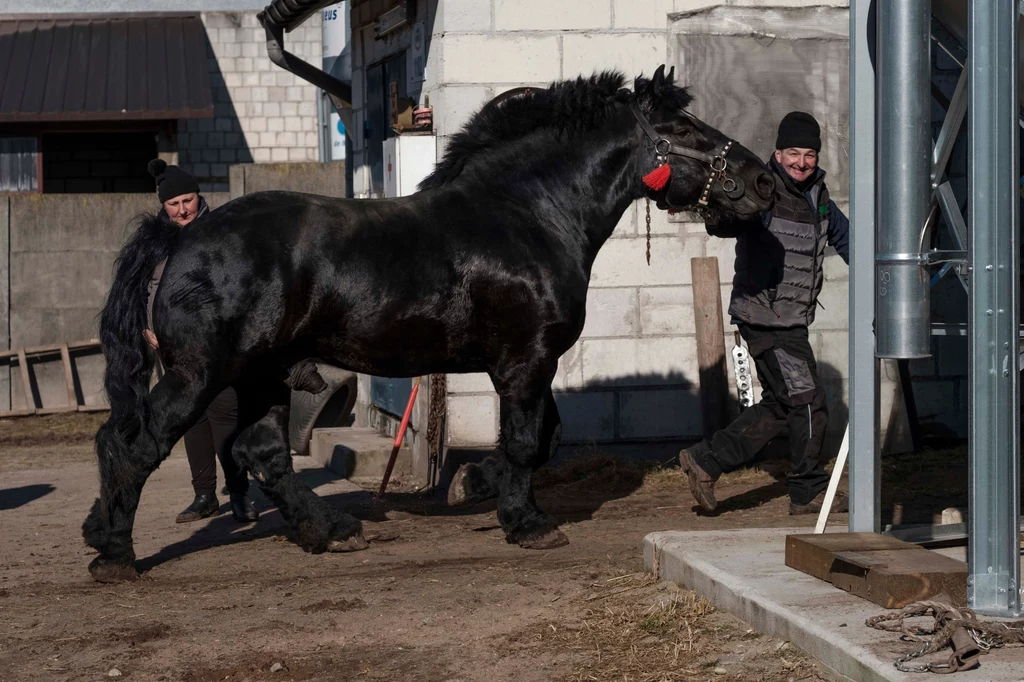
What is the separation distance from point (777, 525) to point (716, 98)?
127 inches

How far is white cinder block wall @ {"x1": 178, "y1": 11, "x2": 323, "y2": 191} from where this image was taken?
2142 cm

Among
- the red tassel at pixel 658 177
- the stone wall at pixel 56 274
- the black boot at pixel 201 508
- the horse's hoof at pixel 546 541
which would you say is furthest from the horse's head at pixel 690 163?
the stone wall at pixel 56 274

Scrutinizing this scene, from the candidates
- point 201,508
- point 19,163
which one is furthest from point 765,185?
point 19,163

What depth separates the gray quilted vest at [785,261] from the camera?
269 inches

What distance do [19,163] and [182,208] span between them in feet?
45.8

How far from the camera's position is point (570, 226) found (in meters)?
6.54

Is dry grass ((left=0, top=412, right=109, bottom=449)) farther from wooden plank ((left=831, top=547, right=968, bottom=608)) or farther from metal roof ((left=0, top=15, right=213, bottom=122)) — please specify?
wooden plank ((left=831, top=547, right=968, bottom=608))

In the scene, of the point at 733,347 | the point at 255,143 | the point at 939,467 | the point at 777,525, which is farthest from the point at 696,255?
the point at 255,143

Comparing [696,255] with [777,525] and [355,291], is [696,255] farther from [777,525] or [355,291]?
[355,291]

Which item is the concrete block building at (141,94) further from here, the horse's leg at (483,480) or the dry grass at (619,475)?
the horse's leg at (483,480)

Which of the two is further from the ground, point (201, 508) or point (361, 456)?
point (361, 456)

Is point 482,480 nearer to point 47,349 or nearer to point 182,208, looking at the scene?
point 182,208

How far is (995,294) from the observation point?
416 centimetres

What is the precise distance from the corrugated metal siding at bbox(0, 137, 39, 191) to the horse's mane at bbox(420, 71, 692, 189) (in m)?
14.9
